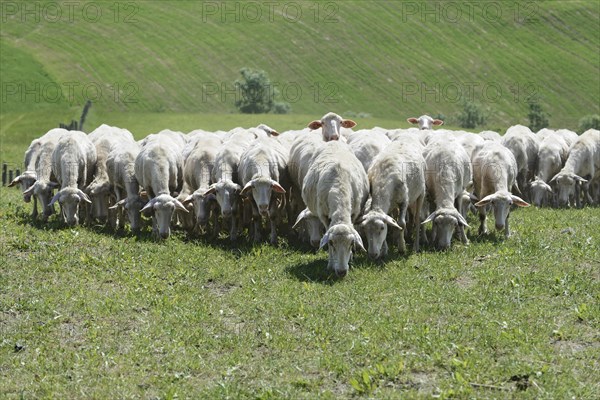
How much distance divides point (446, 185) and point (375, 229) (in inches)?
106

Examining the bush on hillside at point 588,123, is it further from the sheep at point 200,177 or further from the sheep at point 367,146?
the sheep at point 200,177

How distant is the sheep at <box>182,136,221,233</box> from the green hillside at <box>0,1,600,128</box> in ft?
201

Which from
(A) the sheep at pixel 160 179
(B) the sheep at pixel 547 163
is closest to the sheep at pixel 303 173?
(A) the sheep at pixel 160 179

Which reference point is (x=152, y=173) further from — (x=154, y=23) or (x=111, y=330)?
(x=154, y=23)

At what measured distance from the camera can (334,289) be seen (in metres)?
13.8

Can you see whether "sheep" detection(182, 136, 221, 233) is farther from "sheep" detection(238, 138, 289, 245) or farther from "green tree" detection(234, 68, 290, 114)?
"green tree" detection(234, 68, 290, 114)

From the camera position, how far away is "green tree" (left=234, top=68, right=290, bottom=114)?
274 ft

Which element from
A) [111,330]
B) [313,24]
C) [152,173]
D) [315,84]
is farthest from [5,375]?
[313,24]

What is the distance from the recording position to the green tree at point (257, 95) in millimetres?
83500

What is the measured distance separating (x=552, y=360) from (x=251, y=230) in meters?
Answer: 9.60

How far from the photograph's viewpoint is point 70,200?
1847cm

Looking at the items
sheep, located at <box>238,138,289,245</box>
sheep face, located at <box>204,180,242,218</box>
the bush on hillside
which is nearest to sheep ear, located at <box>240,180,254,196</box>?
sheep, located at <box>238,138,289,245</box>

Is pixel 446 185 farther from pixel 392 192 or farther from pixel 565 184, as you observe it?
pixel 565 184

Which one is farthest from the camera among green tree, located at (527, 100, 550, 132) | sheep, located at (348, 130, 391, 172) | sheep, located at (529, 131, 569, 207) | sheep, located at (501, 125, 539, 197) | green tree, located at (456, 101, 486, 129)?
green tree, located at (456, 101, 486, 129)
